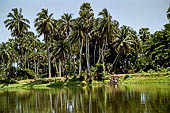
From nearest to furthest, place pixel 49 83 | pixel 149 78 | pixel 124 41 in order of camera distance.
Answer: pixel 149 78 → pixel 49 83 → pixel 124 41

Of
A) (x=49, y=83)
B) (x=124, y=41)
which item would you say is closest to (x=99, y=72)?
(x=49, y=83)

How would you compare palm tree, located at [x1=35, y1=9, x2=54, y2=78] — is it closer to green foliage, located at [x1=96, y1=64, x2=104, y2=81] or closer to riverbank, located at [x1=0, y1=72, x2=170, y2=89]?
riverbank, located at [x1=0, y1=72, x2=170, y2=89]

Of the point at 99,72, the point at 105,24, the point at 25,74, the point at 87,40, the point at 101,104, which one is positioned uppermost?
the point at 105,24

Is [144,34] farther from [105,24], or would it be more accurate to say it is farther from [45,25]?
[45,25]

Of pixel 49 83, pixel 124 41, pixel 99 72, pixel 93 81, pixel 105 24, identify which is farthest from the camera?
pixel 124 41

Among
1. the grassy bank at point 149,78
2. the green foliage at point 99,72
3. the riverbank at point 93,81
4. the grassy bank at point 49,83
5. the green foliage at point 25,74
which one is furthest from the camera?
the green foliage at point 25,74

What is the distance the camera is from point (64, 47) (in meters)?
55.3

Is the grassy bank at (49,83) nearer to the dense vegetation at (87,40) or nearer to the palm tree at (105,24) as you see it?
the dense vegetation at (87,40)

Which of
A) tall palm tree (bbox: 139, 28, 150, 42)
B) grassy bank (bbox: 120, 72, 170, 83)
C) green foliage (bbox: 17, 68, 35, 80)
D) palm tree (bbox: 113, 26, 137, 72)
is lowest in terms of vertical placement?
grassy bank (bbox: 120, 72, 170, 83)

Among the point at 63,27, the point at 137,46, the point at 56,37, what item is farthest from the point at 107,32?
the point at 137,46

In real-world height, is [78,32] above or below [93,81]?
above

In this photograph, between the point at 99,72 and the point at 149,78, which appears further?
the point at 99,72

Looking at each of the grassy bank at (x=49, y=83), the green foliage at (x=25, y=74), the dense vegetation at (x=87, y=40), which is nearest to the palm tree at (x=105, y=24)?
the dense vegetation at (x=87, y=40)

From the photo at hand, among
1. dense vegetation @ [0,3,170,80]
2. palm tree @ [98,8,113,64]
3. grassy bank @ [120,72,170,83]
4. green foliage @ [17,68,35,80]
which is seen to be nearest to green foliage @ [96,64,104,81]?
dense vegetation @ [0,3,170,80]
